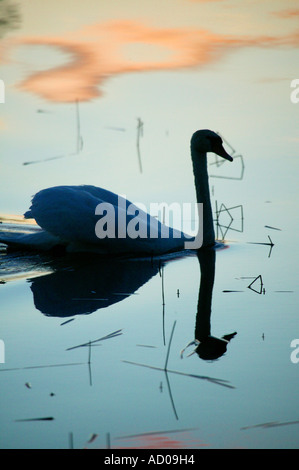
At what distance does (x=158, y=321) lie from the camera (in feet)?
21.9

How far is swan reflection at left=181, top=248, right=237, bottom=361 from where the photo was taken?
584 cm

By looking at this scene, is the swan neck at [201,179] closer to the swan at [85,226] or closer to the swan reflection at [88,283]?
the swan at [85,226]

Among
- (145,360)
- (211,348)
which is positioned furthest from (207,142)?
(145,360)

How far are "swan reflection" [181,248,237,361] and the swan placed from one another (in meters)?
0.99

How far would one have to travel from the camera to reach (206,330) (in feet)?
20.7

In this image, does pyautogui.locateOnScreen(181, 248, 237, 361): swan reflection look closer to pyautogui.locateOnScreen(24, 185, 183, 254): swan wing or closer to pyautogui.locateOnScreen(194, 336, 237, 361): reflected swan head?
pyautogui.locateOnScreen(194, 336, 237, 361): reflected swan head

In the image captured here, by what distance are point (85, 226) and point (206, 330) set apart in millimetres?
3659

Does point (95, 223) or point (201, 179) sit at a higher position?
point (201, 179)

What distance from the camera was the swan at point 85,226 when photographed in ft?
31.7

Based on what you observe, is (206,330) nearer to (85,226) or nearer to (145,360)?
(145,360)

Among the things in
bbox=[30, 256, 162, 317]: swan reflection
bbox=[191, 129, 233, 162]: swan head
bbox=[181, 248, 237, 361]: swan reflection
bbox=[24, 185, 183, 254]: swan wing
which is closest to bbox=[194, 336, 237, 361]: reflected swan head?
bbox=[181, 248, 237, 361]: swan reflection

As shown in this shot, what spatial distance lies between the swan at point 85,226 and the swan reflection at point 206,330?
3.24 ft

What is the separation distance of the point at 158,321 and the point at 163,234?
3.34m
